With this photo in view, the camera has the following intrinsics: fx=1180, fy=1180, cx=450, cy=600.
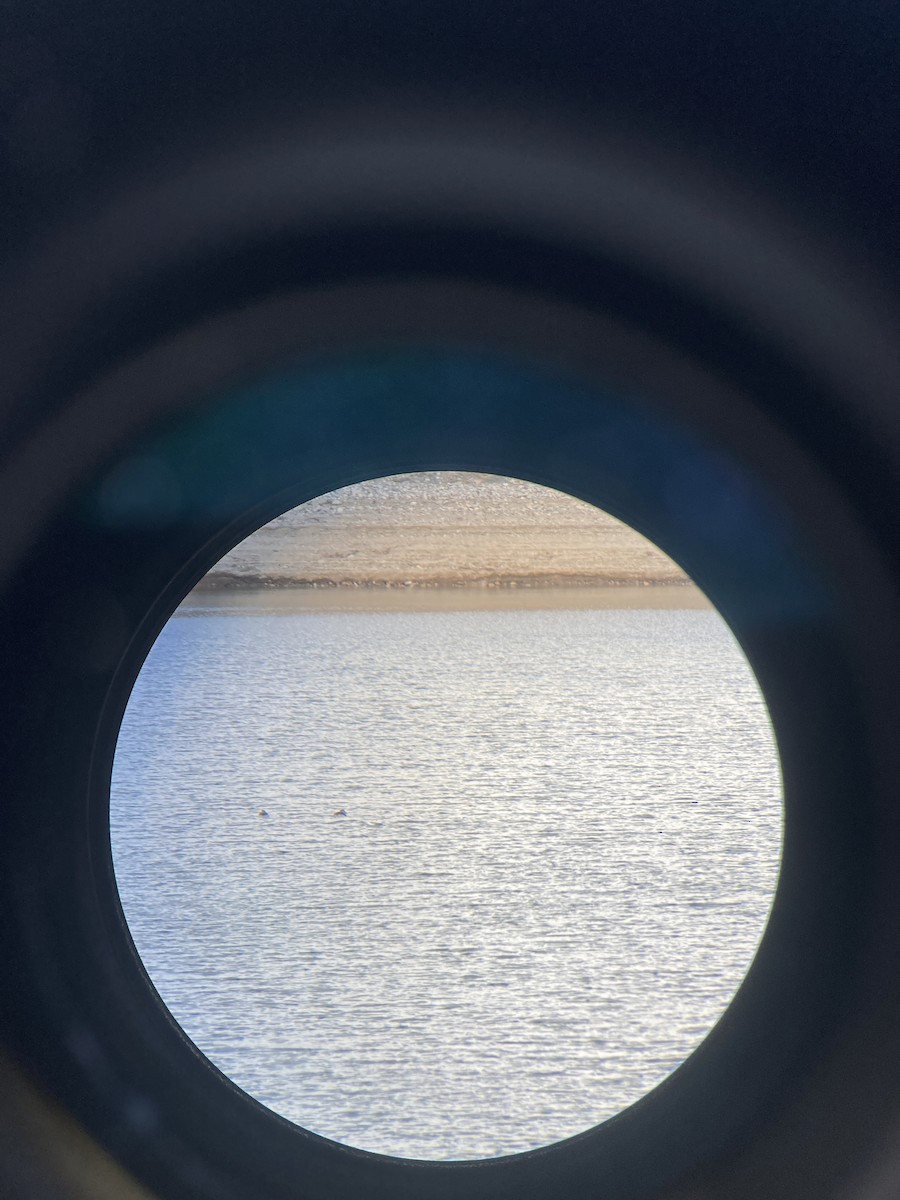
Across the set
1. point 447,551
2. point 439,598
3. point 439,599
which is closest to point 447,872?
point 439,599

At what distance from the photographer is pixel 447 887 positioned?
1.44 meters

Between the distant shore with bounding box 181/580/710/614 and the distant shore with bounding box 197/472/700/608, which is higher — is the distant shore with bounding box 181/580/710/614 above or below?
below

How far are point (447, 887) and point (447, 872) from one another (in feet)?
0.17

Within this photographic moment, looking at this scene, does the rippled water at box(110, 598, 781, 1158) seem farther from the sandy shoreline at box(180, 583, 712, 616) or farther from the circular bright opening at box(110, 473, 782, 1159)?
the sandy shoreline at box(180, 583, 712, 616)

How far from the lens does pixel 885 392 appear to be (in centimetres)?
35

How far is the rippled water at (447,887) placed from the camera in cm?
100

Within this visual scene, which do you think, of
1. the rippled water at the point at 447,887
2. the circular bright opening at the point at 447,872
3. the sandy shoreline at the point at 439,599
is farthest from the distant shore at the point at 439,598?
the rippled water at the point at 447,887

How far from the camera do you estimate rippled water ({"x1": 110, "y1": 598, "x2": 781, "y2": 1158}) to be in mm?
995

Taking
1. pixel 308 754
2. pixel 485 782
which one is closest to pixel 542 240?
pixel 485 782

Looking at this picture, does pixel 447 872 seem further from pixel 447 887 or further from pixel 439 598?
pixel 439 598

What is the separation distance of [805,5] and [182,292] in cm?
20

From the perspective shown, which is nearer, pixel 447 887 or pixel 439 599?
pixel 447 887

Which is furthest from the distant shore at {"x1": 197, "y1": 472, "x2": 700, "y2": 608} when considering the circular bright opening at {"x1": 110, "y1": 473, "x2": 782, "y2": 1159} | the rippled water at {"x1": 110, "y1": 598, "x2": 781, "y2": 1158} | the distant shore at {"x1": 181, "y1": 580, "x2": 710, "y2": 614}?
the rippled water at {"x1": 110, "y1": 598, "x2": 781, "y2": 1158}

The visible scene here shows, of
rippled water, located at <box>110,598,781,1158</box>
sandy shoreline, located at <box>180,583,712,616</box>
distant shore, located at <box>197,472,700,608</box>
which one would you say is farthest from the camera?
distant shore, located at <box>197,472,700,608</box>
